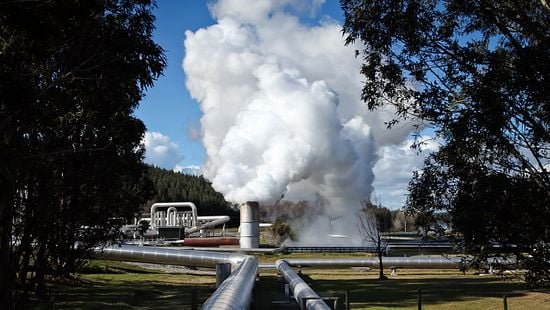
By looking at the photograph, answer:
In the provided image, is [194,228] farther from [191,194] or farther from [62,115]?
[62,115]

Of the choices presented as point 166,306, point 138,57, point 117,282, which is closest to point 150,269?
point 117,282

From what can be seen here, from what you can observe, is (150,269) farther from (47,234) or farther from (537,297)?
(537,297)

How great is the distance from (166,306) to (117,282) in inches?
453

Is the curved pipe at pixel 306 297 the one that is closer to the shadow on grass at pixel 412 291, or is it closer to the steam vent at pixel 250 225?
the shadow on grass at pixel 412 291

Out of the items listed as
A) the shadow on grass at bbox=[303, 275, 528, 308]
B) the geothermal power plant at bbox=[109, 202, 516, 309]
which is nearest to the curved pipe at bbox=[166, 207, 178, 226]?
the geothermal power plant at bbox=[109, 202, 516, 309]

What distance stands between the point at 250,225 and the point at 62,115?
49.7 metres

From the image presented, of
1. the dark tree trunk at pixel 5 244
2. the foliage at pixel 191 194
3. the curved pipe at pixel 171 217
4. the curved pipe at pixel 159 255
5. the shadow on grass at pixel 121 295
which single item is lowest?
the shadow on grass at pixel 121 295

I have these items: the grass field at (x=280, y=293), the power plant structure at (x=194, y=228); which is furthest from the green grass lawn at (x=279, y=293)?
the power plant structure at (x=194, y=228)

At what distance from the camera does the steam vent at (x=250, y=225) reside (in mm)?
62688

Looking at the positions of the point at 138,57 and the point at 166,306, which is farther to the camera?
the point at 166,306

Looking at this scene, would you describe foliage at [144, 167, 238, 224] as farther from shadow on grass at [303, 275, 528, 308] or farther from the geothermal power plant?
shadow on grass at [303, 275, 528, 308]

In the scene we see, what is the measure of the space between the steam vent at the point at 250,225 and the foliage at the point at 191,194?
7442 cm

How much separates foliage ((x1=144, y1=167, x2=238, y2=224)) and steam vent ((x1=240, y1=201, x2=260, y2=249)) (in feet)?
244

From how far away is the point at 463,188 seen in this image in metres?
10.6
